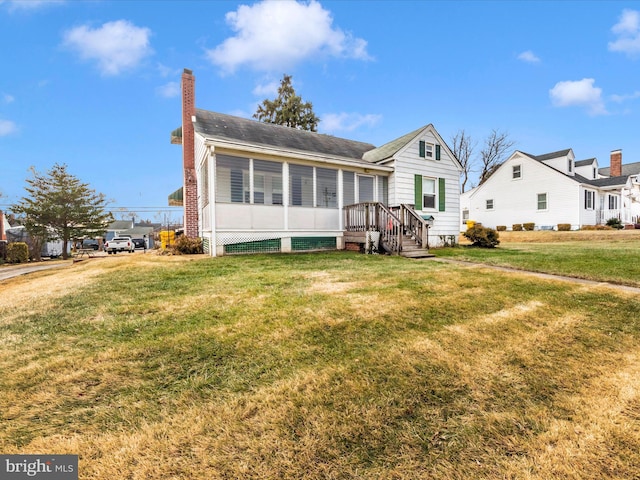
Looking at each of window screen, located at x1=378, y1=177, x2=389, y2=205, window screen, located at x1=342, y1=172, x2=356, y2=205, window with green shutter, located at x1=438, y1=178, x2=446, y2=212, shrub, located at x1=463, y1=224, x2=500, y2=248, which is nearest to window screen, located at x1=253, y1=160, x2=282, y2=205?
window screen, located at x1=342, y1=172, x2=356, y2=205

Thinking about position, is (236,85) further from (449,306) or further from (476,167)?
(476,167)

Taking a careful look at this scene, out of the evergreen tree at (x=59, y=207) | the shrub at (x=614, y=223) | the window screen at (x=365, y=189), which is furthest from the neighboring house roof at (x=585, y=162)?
the evergreen tree at (x=59, y=207)

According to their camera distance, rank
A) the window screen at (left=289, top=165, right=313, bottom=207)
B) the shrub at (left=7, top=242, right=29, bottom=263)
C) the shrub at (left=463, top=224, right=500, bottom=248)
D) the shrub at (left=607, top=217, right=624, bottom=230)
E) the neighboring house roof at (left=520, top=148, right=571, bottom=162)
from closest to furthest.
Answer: the window screen at (left=289, top=165, right=313, bottom=207), the shrub at (left=463, top=224, right=500, bottom=248), the shrub at (left=7, top=242, right=29, bottom=263), the shrub at (left=607, top=217, right=624, bottom=230), the neighboring house roof at (left=520, top=148, right=571, bottom=162)

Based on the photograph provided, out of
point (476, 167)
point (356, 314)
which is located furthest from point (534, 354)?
point (476, 167)

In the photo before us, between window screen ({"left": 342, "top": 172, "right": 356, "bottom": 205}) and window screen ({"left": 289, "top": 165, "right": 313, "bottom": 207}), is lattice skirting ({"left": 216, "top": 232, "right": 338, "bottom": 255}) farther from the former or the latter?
window screen ({"left": 342, "top": 172, "right": 356, "bottom": 205})

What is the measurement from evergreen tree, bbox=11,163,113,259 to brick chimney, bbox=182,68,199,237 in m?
13.8

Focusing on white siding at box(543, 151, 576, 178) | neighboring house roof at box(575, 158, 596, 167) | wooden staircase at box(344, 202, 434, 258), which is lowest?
wooden staircase at box(344, 202, 434, 258)

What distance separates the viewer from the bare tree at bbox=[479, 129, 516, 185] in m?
37.7

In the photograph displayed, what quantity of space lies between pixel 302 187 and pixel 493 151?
36150 mm

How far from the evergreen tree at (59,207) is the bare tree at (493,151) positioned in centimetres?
4291

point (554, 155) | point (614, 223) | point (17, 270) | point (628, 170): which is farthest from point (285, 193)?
point (628, 170)

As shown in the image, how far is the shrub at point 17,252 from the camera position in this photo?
16391 mm

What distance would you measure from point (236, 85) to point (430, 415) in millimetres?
21512

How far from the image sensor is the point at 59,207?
69.1 feet
